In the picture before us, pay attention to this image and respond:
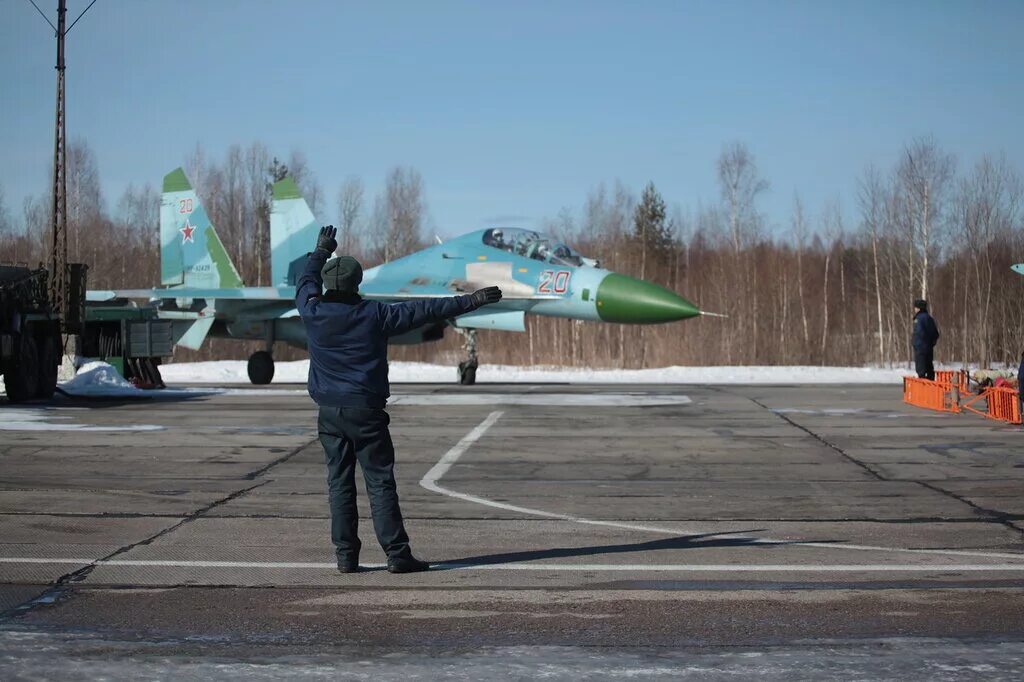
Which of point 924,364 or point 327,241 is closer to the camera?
point 327,241

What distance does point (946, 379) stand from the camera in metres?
19.0

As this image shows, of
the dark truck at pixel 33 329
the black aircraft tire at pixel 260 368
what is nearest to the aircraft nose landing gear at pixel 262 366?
the black aircraft tire at pixel 260 368

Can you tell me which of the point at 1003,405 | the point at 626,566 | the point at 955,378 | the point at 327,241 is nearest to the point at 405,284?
the point at 955,378

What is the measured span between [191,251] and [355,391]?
24.5 m

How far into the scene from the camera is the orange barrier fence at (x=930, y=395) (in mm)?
18184

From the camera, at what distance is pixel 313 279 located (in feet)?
22.0

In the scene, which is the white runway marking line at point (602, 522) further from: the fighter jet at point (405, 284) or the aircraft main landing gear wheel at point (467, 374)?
the aircraft main landing gear wheel at point (467, 374)

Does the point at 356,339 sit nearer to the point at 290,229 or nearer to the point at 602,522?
the point at 602,522

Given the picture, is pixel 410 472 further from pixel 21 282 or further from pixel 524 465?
pixel 21 282

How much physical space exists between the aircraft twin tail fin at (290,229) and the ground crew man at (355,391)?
21644 mm

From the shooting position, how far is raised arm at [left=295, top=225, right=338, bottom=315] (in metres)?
6.57

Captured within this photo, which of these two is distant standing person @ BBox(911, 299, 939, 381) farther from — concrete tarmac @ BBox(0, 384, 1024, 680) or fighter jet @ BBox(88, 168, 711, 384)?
concrete tarmac @ BBox(0, 384, 1024, 680)

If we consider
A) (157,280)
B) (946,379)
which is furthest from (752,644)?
(157,280)

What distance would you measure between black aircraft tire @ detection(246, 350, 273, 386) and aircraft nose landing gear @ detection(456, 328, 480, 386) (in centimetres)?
472
